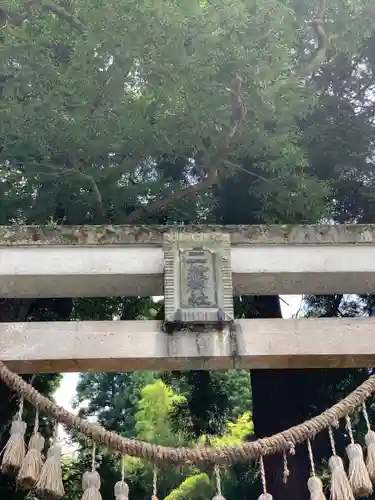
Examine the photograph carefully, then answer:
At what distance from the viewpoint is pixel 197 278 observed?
3.75m

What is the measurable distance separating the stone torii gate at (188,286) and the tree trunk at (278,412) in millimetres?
3175

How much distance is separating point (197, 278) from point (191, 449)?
1131 millimetres

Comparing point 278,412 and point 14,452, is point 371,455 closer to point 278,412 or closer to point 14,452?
point 14,452

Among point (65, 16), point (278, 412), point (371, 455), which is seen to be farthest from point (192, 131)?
point (371, 455)

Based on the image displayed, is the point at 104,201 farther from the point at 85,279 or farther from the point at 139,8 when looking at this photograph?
the point at 85,279

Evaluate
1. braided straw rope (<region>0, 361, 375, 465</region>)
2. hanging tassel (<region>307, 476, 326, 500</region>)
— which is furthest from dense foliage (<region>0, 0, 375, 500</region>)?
hanging tassel (<region>307, 476, 326, 500</region>)

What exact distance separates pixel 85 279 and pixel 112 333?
0.49 m

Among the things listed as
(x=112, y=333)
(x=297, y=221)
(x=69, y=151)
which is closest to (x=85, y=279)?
(x=112, y=333)

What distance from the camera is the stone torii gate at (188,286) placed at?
→ 138 inches

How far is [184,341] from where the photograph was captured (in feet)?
11.5

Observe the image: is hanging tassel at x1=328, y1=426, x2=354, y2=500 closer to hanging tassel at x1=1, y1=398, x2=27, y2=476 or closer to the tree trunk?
hanging tassel at x1=1, y1=398, x2=27, y2=476

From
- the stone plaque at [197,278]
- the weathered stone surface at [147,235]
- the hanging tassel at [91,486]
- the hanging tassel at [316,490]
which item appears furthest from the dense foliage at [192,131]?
the hanging tassel at [316,490]

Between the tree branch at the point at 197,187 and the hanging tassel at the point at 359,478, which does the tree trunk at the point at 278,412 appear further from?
the hanging tassel at the point at 359,478

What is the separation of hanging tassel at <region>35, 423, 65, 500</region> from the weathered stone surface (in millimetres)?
1416
